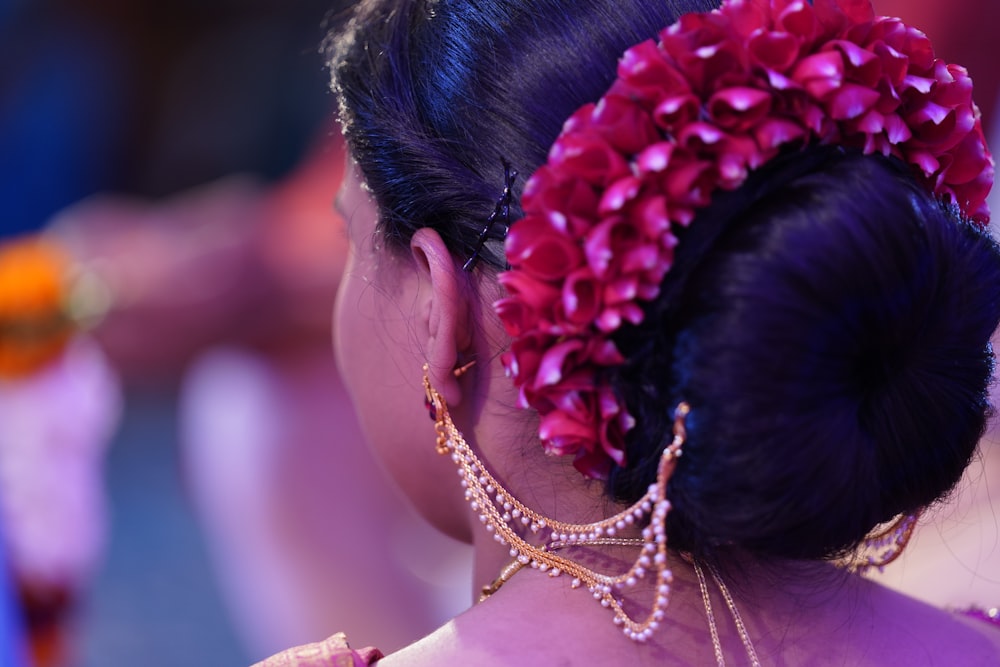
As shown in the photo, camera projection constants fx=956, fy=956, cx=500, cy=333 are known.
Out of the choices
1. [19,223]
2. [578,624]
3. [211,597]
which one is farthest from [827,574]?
[19,223]

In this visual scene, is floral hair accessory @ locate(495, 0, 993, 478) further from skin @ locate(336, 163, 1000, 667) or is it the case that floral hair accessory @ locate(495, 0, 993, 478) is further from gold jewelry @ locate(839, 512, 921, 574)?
gold jewelry @ locate(839, 512, 921, 574)

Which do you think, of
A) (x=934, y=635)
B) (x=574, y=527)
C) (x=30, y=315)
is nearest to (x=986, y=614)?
(x=934, y=635)

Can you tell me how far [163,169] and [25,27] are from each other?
29.7 inches

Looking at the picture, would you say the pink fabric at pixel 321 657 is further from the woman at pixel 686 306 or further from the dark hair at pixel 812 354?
the dark hair at pixel 812 354

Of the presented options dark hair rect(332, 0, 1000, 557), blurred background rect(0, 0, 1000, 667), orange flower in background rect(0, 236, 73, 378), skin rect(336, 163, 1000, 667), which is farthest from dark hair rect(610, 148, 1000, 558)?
orange flower in background rect(0, 236, 73, 378)

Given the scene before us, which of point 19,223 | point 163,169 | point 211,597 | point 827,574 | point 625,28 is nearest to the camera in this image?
point 625,28

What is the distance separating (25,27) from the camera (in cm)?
378

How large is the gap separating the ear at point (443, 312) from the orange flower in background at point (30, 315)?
1.12 meters

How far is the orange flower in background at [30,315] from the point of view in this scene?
5.36 ft

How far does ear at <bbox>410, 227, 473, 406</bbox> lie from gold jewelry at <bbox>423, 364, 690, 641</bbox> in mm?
18

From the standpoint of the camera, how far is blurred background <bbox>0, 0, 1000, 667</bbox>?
1648mm

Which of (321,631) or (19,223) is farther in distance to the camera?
(19,223)

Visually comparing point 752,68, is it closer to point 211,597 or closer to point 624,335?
point 624,335

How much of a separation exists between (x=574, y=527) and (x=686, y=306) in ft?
0.74
